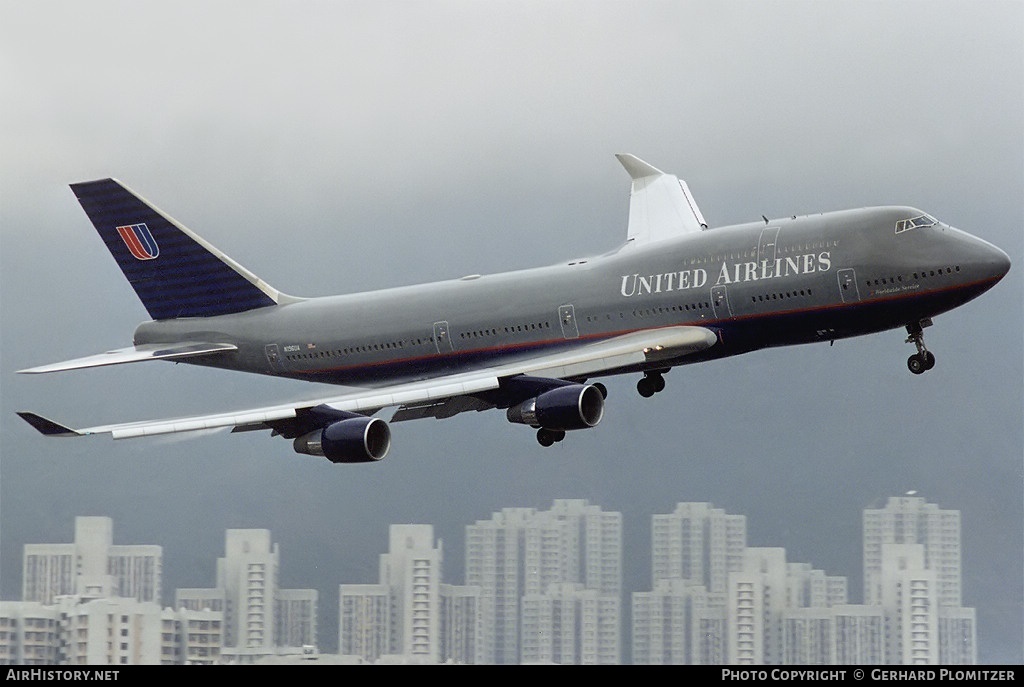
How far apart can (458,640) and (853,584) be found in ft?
131

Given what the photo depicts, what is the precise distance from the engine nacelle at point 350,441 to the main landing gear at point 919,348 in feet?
59.2

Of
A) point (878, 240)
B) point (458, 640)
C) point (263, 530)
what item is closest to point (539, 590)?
point (458, 640)

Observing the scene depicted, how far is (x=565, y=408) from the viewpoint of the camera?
5191cm

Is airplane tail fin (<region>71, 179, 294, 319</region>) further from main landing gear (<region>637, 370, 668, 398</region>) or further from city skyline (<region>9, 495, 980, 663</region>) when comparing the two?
city skyline (<region>9, 495, 980, 663</region>)

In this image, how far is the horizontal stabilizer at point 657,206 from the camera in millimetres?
64375

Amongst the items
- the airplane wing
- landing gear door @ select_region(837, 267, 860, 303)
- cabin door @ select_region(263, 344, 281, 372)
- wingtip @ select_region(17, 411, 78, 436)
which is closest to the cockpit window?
landing gear door @ select_region(837, 267, 860, 303)

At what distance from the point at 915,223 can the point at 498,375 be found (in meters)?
15.3

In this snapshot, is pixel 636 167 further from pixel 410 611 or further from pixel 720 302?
pixel 410 611

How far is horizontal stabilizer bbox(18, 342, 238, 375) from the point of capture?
59.1 meters

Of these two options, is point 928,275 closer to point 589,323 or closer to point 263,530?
point 589,323

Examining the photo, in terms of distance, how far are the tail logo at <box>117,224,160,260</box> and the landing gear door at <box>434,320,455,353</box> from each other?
1482 cm

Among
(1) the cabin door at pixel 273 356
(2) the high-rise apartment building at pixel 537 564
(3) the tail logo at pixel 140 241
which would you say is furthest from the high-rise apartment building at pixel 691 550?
(3) the tail logo at pixel 140 241

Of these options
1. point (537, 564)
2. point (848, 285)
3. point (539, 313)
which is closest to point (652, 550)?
point (537, 564)
